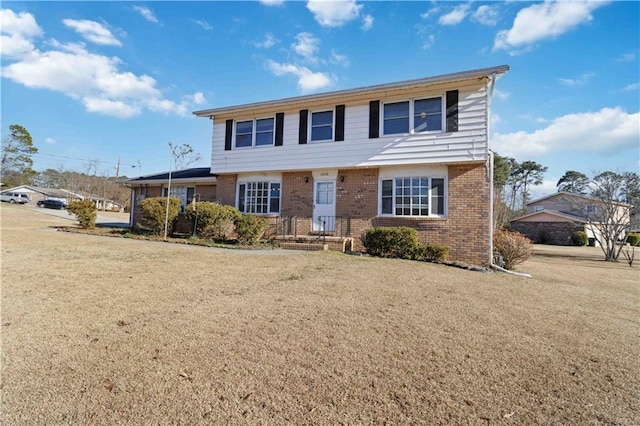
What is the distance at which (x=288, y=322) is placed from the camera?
3.96 meters

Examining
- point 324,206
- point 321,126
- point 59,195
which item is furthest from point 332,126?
point 59,195

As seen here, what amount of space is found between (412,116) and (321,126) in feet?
12.0

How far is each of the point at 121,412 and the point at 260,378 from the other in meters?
0.99

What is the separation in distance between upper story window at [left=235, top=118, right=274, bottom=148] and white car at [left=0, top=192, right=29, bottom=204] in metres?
54.4

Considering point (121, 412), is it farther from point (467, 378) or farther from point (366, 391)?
point (467, 378)

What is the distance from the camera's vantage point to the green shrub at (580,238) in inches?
1118

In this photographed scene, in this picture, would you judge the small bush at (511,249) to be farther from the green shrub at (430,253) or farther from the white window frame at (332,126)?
the white window frame at (332,126)

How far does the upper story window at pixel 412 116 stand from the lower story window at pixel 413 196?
5.88ft

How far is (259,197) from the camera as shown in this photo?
14227 millimetres

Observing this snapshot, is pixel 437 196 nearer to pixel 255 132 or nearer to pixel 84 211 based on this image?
pixel 255 132

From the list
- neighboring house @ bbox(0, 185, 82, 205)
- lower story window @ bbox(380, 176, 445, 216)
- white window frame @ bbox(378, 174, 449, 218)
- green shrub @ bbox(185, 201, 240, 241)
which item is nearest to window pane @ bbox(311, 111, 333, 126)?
white window frame @ bbox(378, 174, 449, 218)

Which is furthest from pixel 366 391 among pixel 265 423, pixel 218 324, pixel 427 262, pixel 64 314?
pixel 427 262

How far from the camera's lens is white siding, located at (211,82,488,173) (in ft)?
34.8

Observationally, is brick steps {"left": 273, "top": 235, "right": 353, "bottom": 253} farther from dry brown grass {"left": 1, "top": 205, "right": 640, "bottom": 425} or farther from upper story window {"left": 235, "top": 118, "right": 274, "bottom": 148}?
dry brown grass {"left": 1, "top": 205, "right": 640, "bottom": 425}
